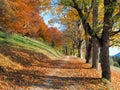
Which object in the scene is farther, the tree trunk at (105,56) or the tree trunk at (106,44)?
the tree trunk at (105,56)

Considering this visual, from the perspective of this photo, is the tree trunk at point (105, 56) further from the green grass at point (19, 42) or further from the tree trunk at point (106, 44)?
the green grass at point (19, 42)

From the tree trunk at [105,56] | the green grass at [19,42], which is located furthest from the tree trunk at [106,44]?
the green grass at [19,42]

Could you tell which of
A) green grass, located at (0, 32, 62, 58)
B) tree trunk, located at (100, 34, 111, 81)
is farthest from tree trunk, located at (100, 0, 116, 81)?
green grass, located at (0, 32, 62, 58)

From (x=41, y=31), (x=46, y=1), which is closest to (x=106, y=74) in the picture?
(x=46, y=1)

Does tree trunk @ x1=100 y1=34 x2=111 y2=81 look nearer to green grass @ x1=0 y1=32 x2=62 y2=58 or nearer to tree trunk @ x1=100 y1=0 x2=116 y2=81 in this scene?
tree trunk @ x1=100 y1=0 x2=116 y2=81

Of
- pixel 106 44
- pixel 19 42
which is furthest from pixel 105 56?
pixel 19 42

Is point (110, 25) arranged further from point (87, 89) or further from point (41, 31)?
point (41, 31)

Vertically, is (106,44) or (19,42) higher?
(19,42)

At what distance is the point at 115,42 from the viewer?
38.1m

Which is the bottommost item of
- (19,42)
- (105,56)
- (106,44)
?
(105,56)

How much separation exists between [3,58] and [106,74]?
20.8ft

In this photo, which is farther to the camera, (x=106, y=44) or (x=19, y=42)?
(x=19, y=42)

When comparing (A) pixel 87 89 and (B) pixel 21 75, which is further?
(B) pixel 21 75

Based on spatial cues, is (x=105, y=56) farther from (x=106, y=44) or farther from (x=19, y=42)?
(x=19, y=42)
